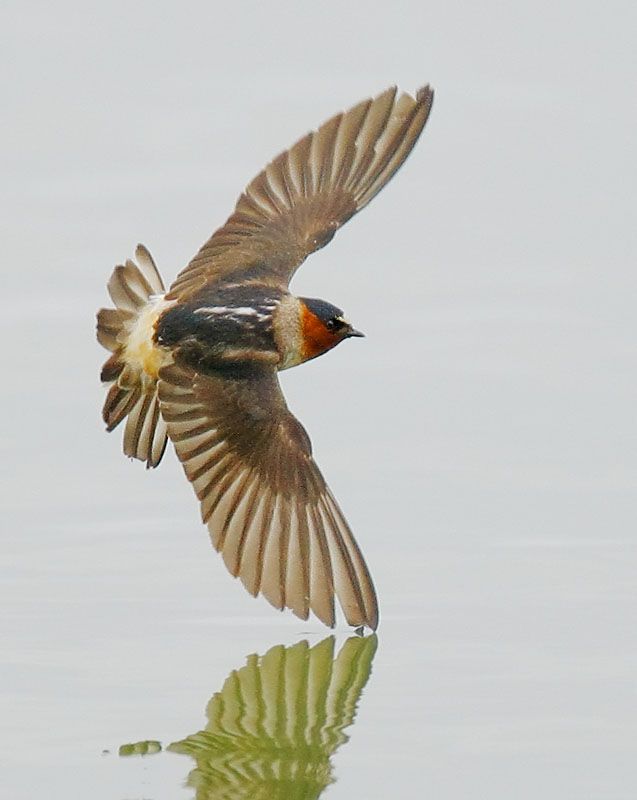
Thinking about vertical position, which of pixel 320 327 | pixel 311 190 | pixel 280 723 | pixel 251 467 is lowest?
pixel 280 723

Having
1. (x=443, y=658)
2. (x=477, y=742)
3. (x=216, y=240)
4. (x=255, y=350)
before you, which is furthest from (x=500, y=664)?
(x=216, y=240)

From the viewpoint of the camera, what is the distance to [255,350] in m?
5.41

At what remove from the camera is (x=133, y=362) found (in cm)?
556

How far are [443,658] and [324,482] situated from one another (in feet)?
2.32

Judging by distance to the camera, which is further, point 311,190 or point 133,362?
point 311,190

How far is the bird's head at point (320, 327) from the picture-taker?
5.53 m

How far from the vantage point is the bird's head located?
5.53 meters

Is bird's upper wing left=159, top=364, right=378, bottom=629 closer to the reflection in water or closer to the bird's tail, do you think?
the bird's tail

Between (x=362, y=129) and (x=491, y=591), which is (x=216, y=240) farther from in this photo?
(x=491, y=591)

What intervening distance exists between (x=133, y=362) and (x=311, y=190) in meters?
0.83

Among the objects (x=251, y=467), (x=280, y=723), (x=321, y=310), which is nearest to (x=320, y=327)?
(x=321, y=310)

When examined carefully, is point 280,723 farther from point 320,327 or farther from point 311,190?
point 311,190

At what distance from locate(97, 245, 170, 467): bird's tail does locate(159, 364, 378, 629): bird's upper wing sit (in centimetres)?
19

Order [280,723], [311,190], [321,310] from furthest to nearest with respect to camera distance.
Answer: [311,190]
[321,310]
[280,723]
